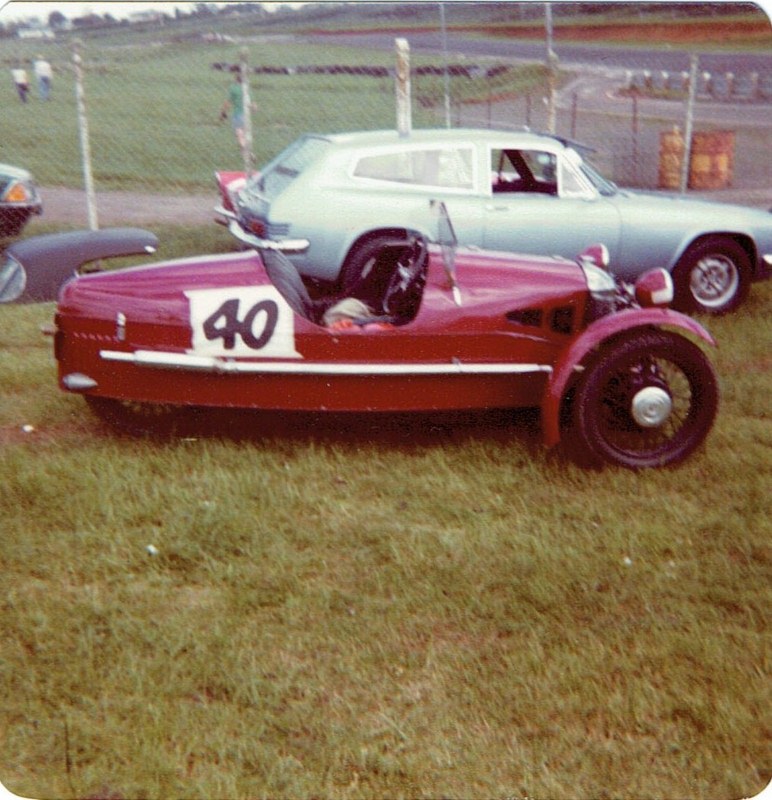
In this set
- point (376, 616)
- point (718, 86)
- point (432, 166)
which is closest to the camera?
point (376, 616)

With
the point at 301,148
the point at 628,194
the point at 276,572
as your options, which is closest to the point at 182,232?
the point at 301,148

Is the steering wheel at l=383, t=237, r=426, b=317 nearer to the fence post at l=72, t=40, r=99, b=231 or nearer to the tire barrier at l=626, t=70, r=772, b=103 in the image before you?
the fence post at l=72, t=40, r=99, b=231

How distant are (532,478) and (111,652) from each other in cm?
173

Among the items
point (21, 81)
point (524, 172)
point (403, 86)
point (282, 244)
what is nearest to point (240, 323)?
point (282, 244)

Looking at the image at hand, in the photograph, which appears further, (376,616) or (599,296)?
(599,296)

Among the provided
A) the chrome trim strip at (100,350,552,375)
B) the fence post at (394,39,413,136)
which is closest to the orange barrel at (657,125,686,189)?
the fence post at (394,39,413,136)

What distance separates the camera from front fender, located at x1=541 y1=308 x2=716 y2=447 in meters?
3.66

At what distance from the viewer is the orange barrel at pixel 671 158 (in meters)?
10.4

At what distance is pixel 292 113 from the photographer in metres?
15.2

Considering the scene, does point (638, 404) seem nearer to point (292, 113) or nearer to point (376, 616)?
point (376, 616)

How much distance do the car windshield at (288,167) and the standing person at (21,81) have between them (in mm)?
5124

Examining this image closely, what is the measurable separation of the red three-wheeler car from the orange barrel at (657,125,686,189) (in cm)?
719

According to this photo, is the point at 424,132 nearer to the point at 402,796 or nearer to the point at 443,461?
the point at 443,461

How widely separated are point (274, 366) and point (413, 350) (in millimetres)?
552
